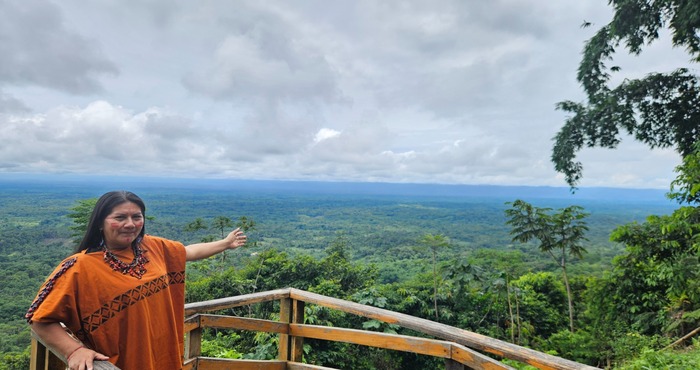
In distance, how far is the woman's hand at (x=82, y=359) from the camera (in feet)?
3.57

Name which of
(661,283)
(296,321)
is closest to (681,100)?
(661,283)

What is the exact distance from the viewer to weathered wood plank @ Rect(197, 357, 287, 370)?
2.24 m

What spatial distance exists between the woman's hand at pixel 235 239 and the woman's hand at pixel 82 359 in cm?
81

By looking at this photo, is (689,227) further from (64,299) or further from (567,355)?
(64,299)

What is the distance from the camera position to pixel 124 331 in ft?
4.38

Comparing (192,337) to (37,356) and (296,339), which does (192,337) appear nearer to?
(296,339)

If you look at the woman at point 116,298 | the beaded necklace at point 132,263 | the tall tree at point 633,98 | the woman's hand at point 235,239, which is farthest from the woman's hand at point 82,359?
the tall tree at point 633,98

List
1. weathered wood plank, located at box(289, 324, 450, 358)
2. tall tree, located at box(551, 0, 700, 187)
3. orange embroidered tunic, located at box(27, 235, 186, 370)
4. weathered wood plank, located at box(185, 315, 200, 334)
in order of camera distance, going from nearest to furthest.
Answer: orange embroidered tunic, located at box(27, 235, 186, 370) < weathered wood plank, located at box(289, 324, 450, 358) < weathered wood plank, located at box(185, 315, 200, 334) < tall tree, located at box(551, 0, 700, 187)

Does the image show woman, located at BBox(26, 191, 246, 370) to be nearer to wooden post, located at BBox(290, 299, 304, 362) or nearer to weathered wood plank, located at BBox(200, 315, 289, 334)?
weathered wood plank, located at BBox(200, 315, 289, 334)

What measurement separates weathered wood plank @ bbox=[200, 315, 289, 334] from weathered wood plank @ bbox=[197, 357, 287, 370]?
0.19m

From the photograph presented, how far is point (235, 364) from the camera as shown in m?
2.34

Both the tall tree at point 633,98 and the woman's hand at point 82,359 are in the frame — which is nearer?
the woman's hand at point 82,359

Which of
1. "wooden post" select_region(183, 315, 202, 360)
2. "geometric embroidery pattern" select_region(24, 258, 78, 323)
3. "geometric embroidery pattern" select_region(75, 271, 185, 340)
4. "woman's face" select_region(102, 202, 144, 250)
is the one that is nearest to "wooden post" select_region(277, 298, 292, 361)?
"wooden post" select_region(183, 315, 202, 360)

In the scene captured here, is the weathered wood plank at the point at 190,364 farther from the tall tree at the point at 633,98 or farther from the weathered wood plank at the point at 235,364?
the tall tree at the point at 633,98
